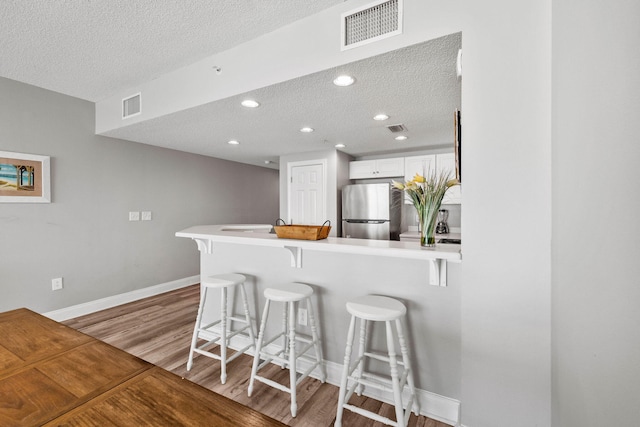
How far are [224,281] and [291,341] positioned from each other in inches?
28.7

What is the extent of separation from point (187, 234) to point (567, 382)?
2.70 m

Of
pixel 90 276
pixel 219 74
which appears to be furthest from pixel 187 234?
pixel 90 276

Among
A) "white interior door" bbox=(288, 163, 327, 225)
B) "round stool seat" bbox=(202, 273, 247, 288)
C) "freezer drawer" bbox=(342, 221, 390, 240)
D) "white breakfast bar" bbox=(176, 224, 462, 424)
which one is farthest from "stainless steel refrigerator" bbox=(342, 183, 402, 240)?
"round stool seat" bbox=(202, 273, 247, 288)

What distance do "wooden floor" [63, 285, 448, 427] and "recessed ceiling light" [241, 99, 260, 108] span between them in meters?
2.12

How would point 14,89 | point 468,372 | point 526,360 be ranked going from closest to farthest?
1. point 526,360
2. point 468,372
3. point 14,89

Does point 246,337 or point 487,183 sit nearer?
point 487,183

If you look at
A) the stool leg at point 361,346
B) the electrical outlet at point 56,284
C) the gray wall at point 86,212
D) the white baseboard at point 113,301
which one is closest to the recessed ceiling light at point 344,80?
the stool leg at point 361,346

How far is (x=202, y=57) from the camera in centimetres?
228

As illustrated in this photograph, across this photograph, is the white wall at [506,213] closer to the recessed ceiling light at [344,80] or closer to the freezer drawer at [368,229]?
the recessed ceiling light at [344,80]

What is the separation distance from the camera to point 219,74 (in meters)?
2.22

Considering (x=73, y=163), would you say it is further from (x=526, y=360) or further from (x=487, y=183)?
(x=526, y=360)

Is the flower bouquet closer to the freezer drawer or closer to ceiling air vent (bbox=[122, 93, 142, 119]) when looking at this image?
the freezer drawer

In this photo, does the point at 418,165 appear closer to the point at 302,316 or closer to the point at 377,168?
the point at 377,168

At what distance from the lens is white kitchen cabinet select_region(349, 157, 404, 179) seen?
4281mm
